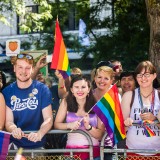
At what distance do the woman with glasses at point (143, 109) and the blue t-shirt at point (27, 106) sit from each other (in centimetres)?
102

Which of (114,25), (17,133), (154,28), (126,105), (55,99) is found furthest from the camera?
(114,25)

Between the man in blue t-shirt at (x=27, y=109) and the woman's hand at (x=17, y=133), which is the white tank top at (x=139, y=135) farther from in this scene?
the woman's hand at (x=17, y=133)

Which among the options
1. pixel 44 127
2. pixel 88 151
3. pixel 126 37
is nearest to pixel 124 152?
pixel 88 151

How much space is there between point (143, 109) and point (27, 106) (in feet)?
4.66

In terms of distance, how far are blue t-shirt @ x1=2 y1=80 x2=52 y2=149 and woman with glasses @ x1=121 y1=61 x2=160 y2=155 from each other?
40.2 inches

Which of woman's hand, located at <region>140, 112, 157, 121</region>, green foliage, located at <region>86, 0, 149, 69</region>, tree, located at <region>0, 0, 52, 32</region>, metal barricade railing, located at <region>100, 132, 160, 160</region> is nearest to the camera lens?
metal barricade railing, located at <region>100, 132, 160, 160</region>

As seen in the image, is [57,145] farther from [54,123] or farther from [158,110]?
[158,110]

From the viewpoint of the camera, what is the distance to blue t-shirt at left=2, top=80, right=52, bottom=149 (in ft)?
19.1

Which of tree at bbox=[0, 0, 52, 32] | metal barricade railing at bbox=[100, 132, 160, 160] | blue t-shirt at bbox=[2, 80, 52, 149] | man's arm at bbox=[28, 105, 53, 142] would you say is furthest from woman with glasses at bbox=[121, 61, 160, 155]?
tree at bbox=[0, 0, 52, 32]

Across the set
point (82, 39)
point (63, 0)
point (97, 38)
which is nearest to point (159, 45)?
point (97, 38)

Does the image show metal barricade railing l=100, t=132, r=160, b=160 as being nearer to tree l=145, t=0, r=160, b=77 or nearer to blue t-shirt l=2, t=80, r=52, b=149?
blue t-shirt l=2, t=80, r=52, b=149

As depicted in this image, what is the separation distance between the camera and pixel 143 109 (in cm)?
573

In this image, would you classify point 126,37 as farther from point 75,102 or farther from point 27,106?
point 27,106

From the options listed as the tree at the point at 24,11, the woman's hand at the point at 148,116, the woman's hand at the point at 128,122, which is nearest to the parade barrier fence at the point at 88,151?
the woman's hand at the point at 128,122
